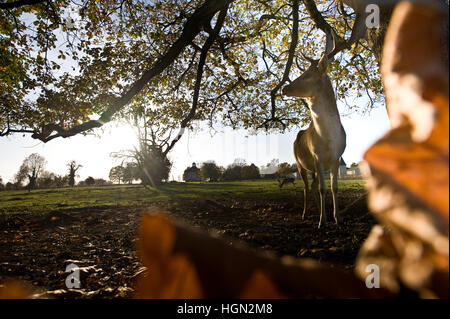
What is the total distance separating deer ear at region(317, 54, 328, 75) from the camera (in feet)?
16.2

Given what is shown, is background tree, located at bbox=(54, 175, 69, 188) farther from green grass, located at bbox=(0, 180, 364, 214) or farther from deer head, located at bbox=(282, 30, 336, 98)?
deer head, located at bbox=(282, 30, 336, 98)

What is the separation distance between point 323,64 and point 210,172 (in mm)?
59254

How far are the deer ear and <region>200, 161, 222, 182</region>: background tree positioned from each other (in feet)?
183

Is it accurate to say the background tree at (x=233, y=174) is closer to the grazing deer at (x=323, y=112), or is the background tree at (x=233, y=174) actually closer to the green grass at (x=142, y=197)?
the green grass at (x=142, y=197)

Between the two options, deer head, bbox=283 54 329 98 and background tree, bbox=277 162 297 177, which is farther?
background tree, bbox=277 162 297 177

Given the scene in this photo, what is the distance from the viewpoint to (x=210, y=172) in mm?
63688

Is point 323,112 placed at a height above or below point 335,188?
above

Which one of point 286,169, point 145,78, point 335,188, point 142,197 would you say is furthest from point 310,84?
point 286,169

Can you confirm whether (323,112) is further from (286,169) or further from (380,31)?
(286,169)

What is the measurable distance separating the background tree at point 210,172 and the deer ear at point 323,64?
183 ft

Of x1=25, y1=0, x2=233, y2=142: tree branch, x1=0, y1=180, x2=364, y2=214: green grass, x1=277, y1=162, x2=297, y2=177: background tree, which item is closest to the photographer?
x1=25, y1=0, x2=233, y2=142: tree branch

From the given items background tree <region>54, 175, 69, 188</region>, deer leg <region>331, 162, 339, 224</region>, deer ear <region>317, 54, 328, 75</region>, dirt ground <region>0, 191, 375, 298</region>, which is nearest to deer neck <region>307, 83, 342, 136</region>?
deer ear <region>317, 54, 328, 75</region>
